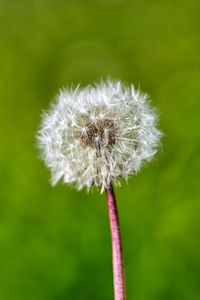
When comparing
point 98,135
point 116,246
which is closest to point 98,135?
point 98,135

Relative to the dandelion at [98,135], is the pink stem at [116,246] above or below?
below

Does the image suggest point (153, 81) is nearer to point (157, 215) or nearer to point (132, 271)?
point (157, 215)

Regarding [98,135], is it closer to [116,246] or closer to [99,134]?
[99,134]

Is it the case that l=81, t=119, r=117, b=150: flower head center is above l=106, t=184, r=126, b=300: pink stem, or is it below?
above

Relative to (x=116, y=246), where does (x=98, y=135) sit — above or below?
above

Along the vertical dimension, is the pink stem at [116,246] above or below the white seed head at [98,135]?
below

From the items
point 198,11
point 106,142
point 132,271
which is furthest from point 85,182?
point 198,11
